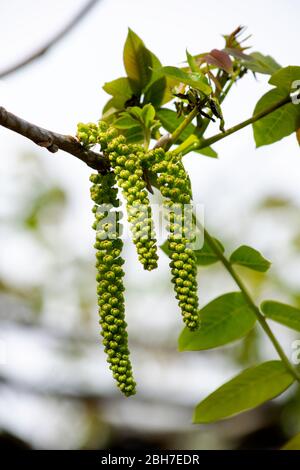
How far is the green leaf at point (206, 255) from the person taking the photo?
5.29ft

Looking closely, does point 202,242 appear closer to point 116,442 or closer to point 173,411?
point 116,442

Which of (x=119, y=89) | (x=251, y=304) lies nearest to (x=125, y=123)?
(x=119, y=89)

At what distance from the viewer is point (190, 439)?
325cm

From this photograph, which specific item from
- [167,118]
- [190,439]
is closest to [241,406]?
[167,118]

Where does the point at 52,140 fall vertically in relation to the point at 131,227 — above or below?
above

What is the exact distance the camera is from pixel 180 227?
4.07ft

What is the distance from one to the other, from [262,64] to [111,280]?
0.71 meters

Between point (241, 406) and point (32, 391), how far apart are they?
92.4 inches

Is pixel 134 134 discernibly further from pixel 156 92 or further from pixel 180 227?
pixel 180 227

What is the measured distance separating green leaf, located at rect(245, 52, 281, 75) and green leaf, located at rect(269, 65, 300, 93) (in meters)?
0.06

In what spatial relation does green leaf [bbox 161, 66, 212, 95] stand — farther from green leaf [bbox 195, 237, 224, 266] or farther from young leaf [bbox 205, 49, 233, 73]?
green leaf [bbox 195, 237, 224, 266]

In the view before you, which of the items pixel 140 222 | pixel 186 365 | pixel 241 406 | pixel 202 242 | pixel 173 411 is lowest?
pixel 241 406

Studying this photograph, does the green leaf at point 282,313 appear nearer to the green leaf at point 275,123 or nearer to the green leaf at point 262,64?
the green leaf at point 275,123

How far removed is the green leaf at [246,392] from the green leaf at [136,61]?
2.38ft
